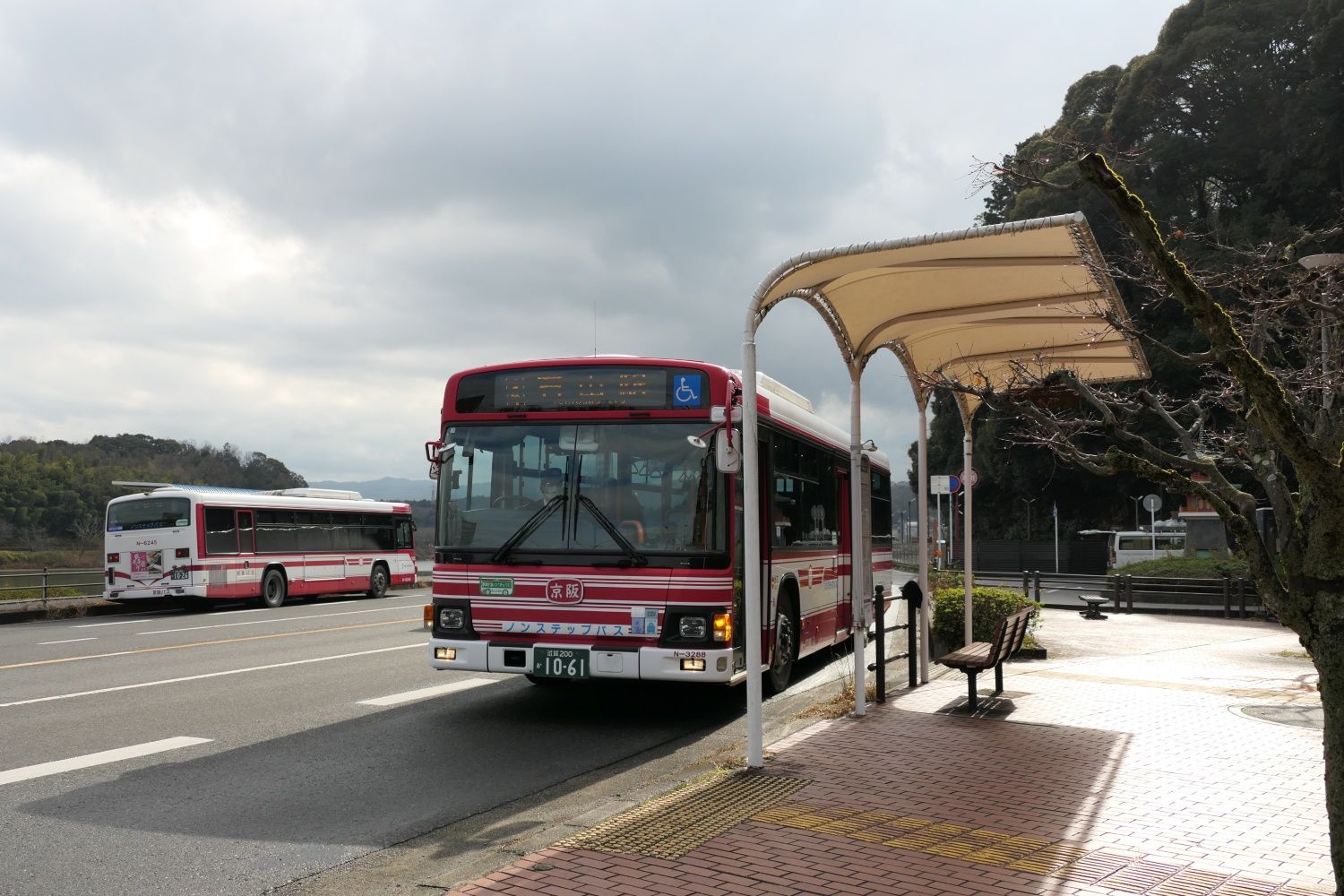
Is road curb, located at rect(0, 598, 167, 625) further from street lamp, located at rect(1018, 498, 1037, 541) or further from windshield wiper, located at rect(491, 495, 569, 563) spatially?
street lamp, located at rect(1018, 498, 1037, 541)

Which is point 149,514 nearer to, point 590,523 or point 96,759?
point 96,759

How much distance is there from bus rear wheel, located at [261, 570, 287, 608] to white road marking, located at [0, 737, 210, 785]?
66.1 feet

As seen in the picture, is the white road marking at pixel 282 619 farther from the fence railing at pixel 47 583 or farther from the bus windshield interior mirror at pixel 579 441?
the bus windshield interior mirror at pixel 579 441

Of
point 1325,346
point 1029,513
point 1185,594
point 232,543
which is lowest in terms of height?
point 1185,594

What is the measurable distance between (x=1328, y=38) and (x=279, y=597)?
33980mm

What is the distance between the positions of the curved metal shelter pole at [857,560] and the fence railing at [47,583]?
22.3 meters

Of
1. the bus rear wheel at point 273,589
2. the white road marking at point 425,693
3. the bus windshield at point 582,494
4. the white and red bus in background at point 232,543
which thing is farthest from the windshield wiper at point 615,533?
the bus rear wheel at point 273,589

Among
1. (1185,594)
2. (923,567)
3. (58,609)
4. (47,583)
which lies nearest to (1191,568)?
(1185,594)

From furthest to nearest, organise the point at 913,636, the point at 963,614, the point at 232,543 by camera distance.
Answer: the point at 232,543 < the point at 963,614 < the point at 913,636

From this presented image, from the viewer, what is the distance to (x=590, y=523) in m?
9.97

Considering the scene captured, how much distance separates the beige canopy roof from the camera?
816 cm

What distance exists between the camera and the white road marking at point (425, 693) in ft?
37.8

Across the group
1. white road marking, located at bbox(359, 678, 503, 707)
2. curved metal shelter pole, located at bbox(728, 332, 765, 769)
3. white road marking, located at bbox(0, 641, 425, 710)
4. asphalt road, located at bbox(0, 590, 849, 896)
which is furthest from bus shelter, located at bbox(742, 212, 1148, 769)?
white road marking, located at bbox(0, 641, 425, 710)

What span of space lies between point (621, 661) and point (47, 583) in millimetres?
21991
